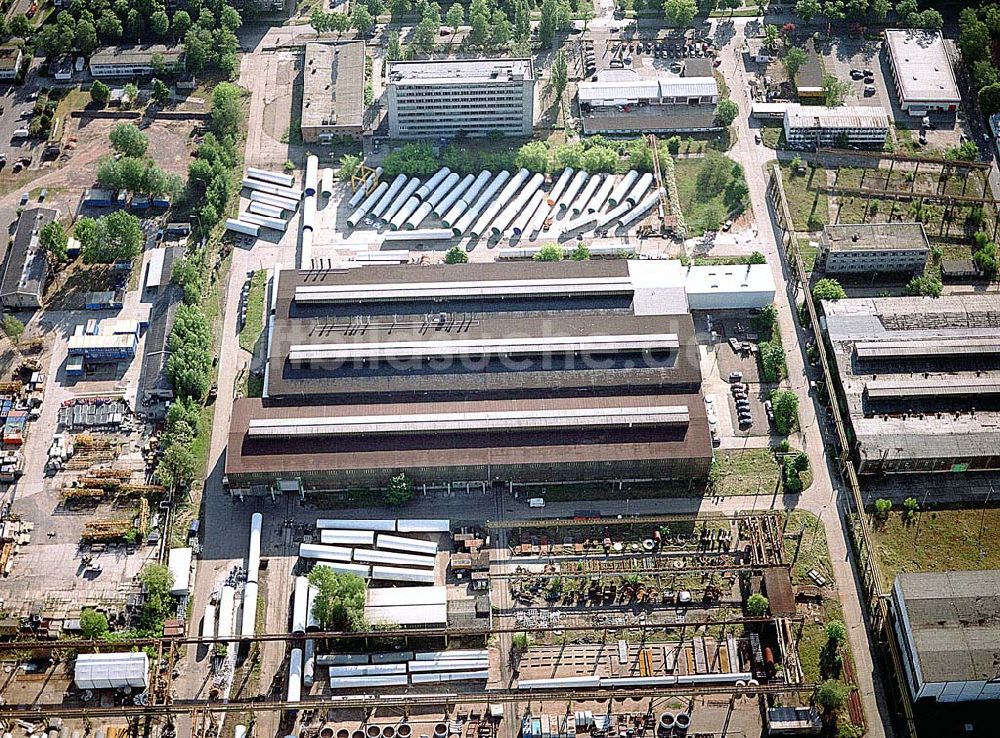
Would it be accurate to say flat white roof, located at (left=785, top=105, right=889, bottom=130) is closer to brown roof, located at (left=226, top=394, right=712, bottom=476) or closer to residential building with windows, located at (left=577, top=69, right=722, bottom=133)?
residential building with windows, located at (left=577, top=69, right=722, bottom=133)

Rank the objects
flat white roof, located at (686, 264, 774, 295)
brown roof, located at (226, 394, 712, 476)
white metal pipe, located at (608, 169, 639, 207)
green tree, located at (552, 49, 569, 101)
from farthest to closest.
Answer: green tree, located at (552, 49, 569, 101), white metal pipe, located at (608, 169, 639, 207), flat white roof, located at (686, 264, 774, 295), brown roof, located at (226, 394, 712, 476)

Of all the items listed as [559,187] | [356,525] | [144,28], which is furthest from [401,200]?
[144,28]

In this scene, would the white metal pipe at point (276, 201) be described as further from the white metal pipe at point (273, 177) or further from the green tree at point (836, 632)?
the green tree at point (836, 632)

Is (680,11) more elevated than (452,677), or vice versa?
(680,11)

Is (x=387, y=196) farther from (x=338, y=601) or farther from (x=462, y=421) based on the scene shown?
(x=338, y=601)

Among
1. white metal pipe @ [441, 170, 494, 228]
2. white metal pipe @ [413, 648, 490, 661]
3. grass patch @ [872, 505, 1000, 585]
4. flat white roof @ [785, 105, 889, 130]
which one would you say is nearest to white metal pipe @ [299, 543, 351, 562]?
white metal pipe @ [413, 648, 490, 661]

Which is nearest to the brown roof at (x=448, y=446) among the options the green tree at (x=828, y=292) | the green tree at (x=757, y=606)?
the green tree at (x=757, y=606)
